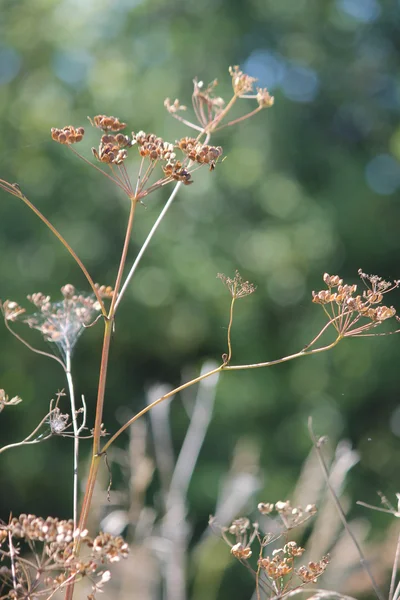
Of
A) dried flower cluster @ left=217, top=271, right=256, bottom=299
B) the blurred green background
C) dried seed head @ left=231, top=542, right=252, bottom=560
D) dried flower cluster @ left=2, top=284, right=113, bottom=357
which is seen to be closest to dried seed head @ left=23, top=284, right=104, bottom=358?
dried flower cluster @ left=2, top=284, right=113, bottom=357

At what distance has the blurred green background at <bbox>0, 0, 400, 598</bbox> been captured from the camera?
5.09 metres

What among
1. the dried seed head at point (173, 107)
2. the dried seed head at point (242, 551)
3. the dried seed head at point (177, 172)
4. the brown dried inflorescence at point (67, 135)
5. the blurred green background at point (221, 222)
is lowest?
the blurred green background at point (221, 222)

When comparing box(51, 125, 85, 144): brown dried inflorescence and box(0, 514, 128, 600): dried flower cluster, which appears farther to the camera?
box(51, 125, 85, 144): brown dried inflorescence

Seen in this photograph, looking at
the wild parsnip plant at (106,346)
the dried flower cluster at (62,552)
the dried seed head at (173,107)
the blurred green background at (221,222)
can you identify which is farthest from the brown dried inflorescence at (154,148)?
the blurred green background at (221,222)

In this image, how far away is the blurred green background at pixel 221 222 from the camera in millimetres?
5094

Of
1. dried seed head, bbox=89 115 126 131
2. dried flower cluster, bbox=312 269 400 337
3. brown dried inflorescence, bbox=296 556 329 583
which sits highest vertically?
dried seed head, bbox=89 115 126 131

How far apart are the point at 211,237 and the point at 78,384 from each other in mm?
1319

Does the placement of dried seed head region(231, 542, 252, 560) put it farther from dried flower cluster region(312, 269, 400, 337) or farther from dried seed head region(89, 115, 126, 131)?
dried seed head region(89, 115, 126, 131)

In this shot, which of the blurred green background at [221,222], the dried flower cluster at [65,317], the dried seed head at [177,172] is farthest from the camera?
the blurred green background at [221,222]

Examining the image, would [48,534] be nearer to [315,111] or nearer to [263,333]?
[263,333]

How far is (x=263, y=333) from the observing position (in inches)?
209

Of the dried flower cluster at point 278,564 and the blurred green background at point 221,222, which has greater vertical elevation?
the dried flower cluster at point 278,564

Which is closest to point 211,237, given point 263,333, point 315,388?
point 263,333

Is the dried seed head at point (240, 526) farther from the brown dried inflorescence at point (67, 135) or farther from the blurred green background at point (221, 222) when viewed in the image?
the blurred green background at point (221, 222)
